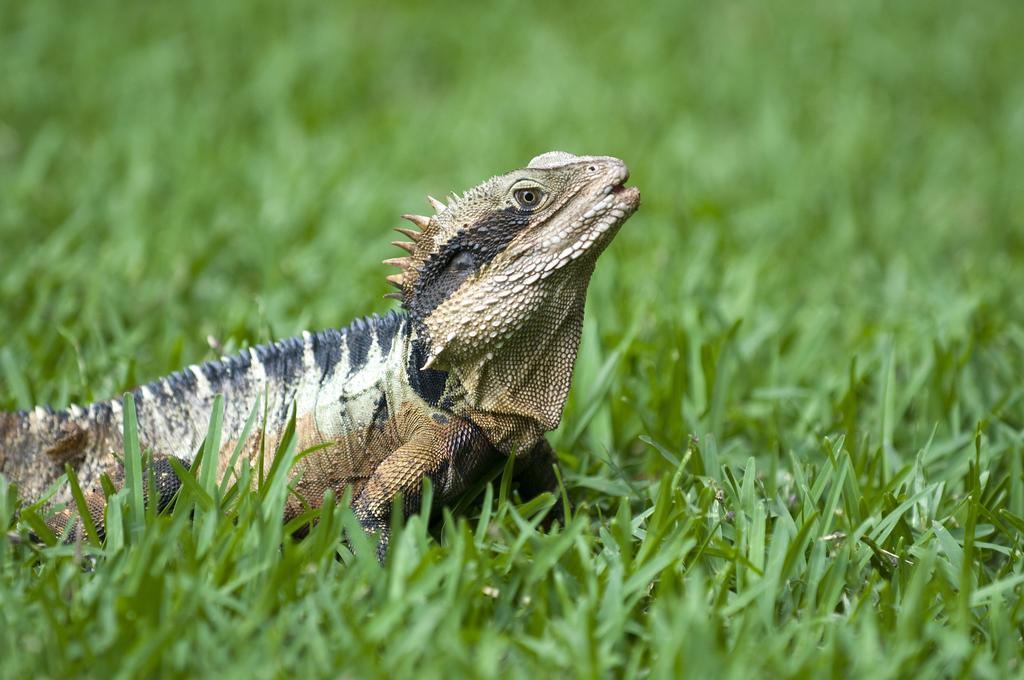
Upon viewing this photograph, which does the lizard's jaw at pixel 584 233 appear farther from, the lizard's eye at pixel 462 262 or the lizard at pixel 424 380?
the lizard's eye at pixel 462 262

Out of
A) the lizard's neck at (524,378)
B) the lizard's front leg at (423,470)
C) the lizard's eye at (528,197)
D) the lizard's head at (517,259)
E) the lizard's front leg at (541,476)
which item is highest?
the lizard's eye at (528,197)

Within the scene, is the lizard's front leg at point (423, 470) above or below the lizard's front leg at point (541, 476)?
above

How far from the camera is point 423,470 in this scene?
301 cm

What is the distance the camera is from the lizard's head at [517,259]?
9.94ft

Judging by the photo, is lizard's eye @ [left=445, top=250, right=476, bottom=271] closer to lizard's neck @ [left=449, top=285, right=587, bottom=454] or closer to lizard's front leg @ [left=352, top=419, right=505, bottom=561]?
lizard's neck @ [left=449, top=285, right=587, bottom=454]

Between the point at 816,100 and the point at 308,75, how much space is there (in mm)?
3703

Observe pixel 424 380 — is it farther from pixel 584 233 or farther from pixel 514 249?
pixel 584 233

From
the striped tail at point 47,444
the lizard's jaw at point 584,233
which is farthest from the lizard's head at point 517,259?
the striped tail at point 47,444

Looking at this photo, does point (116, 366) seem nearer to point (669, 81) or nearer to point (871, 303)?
point (871, 303)

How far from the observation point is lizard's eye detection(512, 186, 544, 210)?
309 centimetres

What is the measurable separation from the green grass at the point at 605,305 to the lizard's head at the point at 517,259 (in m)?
0.48

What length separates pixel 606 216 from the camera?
3.03 meters

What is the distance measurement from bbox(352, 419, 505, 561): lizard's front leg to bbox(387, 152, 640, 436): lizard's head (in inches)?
7.5

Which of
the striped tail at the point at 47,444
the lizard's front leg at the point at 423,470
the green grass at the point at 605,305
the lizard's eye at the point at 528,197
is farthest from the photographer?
the striped tail at the point at 47,444
